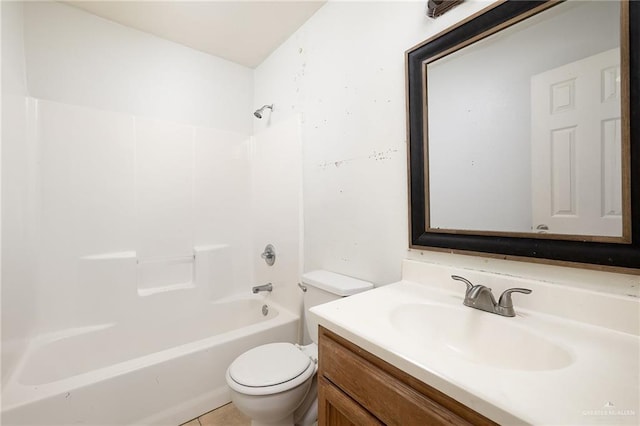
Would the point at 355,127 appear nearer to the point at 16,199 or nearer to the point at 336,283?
the point at 336,283

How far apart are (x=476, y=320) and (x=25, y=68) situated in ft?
8.35

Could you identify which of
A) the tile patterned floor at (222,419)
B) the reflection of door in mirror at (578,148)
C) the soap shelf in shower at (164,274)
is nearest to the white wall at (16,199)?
the soap shelf in shower at (164,274)

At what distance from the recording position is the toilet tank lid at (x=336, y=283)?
1.28m

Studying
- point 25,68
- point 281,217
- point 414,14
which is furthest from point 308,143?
point 25,68

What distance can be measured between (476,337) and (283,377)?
0.79m

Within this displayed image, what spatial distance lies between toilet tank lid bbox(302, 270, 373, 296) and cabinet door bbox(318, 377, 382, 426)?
1.50 feet

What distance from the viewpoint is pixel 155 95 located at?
1920 millimetres

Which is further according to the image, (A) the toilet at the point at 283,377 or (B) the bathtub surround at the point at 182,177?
(B) the bathtub surround at the point at 182,177

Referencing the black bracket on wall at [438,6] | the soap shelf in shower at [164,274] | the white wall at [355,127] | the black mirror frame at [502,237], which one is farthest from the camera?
the soap shelf in shower at [164,274]

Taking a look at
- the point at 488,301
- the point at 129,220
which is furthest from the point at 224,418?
the point at 488,301

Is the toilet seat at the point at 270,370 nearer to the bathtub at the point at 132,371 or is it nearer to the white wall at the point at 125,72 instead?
the bathtub at the point at 132,371

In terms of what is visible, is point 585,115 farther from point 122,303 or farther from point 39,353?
point 39,353

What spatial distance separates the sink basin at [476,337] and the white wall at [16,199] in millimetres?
1745

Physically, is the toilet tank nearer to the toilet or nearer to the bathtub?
the toilet
